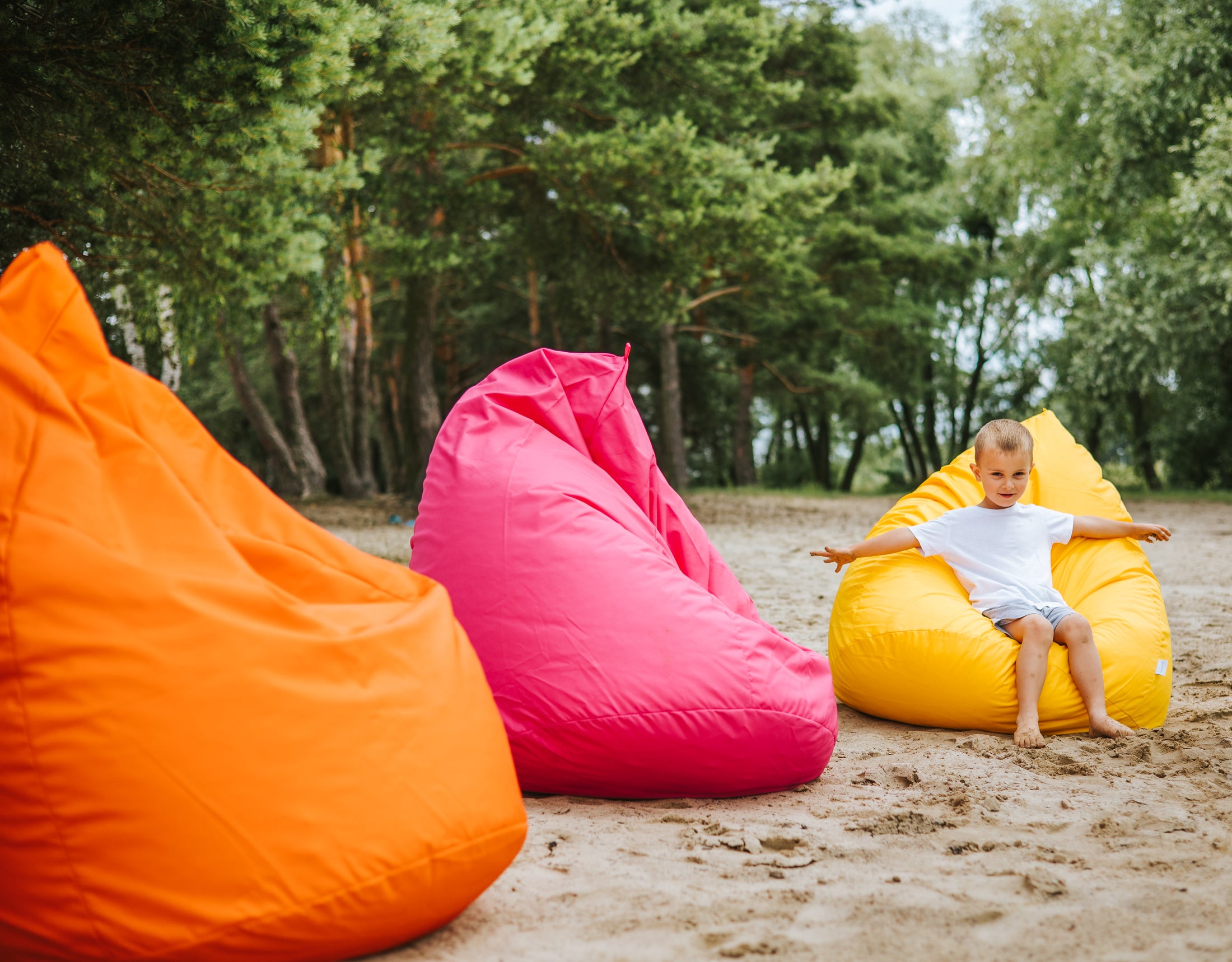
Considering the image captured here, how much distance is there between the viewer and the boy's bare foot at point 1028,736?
3445 millimetres

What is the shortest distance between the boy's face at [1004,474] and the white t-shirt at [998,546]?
8cm

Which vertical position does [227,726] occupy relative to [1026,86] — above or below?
below

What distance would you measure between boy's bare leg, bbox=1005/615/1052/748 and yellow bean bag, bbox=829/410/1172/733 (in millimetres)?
45

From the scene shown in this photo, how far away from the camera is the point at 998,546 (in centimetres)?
395

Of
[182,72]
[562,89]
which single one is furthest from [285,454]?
[182,72]

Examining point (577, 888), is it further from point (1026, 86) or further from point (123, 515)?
point (1026, 86)

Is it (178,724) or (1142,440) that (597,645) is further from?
(1142,440)

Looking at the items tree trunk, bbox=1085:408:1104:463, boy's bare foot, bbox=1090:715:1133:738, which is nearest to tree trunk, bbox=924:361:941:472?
tree trunk, bbox=1085:408:1104:463

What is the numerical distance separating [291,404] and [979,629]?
17.1m

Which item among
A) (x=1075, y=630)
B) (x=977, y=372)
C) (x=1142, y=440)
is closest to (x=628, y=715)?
(x=1075, y=630)

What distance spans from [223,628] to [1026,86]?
21.2m

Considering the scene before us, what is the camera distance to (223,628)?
1.90 meters

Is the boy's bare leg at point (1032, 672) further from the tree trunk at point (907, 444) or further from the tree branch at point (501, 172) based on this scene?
the tree trunk at point (907, 444)

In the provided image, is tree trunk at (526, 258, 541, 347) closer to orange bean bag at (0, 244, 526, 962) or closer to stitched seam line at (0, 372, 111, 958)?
orange bean bag at (0, 244, 526, 962)
